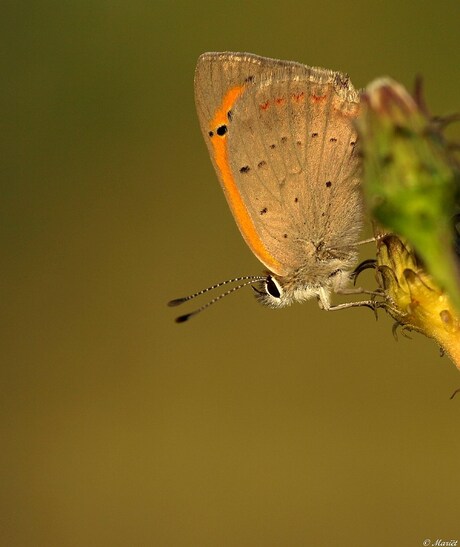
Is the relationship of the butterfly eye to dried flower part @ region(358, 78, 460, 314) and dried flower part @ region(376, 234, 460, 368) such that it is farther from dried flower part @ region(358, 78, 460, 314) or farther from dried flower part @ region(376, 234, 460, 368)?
dried flower part @ region(358, 78, 460, 314)

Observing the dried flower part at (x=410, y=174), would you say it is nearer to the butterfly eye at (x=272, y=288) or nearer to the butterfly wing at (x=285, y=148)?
the butterfly wing at (x=285, y=148)

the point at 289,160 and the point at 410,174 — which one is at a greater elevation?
the point at 289,160

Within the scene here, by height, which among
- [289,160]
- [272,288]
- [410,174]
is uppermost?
[289,160]

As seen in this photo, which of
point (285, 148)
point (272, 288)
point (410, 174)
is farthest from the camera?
point (272, 288)

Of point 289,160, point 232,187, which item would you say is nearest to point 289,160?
point 289,160

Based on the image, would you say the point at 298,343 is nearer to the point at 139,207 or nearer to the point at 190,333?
the point at 190,333

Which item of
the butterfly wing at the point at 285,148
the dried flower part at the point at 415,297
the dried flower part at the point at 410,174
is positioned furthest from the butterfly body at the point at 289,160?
the dried flower part at the point at 410,174

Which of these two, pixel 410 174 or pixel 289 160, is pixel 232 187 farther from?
pixel 410 174
